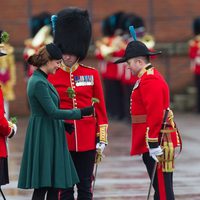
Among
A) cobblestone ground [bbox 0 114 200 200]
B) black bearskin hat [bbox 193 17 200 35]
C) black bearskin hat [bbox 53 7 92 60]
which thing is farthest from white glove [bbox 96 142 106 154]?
black bearskin hat [bbox 193 17 200 35]

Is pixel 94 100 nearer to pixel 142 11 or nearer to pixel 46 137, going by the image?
pixel 46 137

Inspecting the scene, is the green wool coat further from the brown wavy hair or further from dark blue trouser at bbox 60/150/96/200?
dark blue trouser at bbox 60/150/96/200

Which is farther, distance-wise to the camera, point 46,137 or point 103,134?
point 103,134

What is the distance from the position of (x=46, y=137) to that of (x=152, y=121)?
892mm

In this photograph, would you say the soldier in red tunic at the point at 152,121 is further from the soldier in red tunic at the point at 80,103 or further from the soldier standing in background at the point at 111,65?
the soldier standing in background at the point at 111,65

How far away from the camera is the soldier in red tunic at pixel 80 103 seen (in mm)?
8297

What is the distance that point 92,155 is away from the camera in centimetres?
838

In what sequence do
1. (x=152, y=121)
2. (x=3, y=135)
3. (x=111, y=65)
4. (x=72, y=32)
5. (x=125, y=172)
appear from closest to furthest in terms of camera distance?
(x=152, y=121) < (x=3, y=135) < (x=72, y=32) < (x=125, y=172) < (x=111, y=65)

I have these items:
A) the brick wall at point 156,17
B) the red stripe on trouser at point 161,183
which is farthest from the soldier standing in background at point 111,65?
the red stripe on trouser at point 161,183

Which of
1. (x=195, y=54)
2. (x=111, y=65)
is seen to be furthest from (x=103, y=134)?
(x=195, y=54)

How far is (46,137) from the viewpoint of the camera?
7.83 metres

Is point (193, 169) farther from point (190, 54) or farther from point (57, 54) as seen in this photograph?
point (190, 54)

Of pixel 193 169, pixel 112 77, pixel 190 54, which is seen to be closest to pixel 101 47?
pixel 112 77

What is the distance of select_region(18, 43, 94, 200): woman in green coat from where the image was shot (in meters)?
7.79
